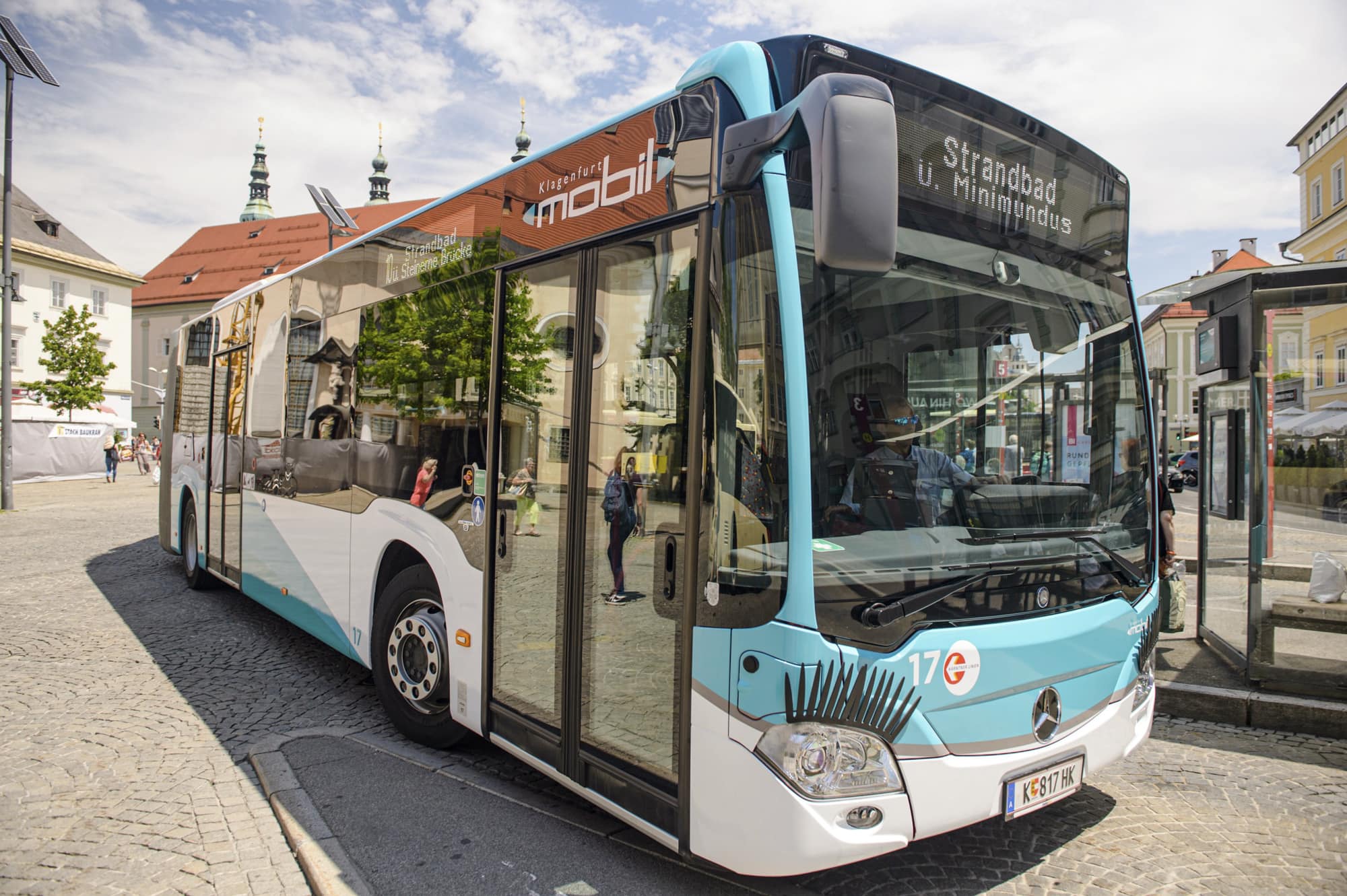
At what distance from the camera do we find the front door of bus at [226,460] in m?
8.17

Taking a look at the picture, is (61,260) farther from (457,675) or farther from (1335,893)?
(1335,893)

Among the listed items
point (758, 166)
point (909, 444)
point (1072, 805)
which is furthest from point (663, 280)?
point (1072, 805)

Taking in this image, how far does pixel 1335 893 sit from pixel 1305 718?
252cm

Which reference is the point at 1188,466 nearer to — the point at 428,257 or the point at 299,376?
the point at 299,376

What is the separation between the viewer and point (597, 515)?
3.61m

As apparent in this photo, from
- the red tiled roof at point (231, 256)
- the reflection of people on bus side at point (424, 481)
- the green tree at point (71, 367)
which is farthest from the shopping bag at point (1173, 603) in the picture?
the red tiled roof at point (231, 256)

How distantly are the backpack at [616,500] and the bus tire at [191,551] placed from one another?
787 centimetres

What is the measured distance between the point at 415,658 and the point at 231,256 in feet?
292

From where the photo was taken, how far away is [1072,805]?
14.2 ft

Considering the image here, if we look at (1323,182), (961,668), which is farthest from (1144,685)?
(1323,182)

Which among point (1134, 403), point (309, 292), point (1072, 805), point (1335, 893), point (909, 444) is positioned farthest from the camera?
point (309, 292)

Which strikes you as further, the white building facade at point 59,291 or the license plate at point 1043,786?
the white building facade at point 59,291

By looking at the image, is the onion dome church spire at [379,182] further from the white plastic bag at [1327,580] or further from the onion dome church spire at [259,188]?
the white plastic bag at [1327,580]

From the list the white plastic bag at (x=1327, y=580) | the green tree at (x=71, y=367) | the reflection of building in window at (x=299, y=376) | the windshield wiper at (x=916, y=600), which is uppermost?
the green tree at (x=71, y=367)
